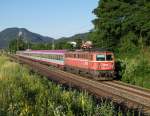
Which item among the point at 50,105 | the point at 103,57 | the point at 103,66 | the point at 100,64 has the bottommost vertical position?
the point at 50,105

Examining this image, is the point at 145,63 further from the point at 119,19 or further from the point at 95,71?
the point at 119,19

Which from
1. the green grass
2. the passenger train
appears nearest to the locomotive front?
the passenger train

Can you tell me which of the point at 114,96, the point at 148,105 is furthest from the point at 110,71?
Answer: the point at 148,105

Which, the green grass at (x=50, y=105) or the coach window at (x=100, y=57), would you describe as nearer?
the green grass at (x=50, y=105)

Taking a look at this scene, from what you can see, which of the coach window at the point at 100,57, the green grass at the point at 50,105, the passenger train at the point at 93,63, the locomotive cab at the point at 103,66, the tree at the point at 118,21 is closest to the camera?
the green grass at the point at 50,105

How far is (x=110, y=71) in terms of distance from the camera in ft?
108

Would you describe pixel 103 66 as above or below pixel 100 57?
below

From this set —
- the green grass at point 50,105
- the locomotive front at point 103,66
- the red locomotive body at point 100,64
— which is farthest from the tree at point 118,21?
the green grass at point 50,105

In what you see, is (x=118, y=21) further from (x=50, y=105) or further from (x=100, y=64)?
(x=50, y=105)

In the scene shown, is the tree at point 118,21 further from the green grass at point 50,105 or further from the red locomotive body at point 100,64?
the green grass at point 50,105

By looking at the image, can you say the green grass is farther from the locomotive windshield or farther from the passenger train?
the locomotive windshield

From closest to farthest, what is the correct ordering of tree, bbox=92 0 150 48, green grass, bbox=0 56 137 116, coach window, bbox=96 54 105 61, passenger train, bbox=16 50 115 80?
green grass, bbox=0 56 137 116
passenger train, bbox=16 50 115 80
coach window, bbox=96 54 105 61
tree, bbox=92 0 150 48

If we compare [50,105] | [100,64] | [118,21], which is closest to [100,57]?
[100,64]

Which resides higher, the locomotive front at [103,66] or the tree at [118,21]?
the tree at [118,21]
